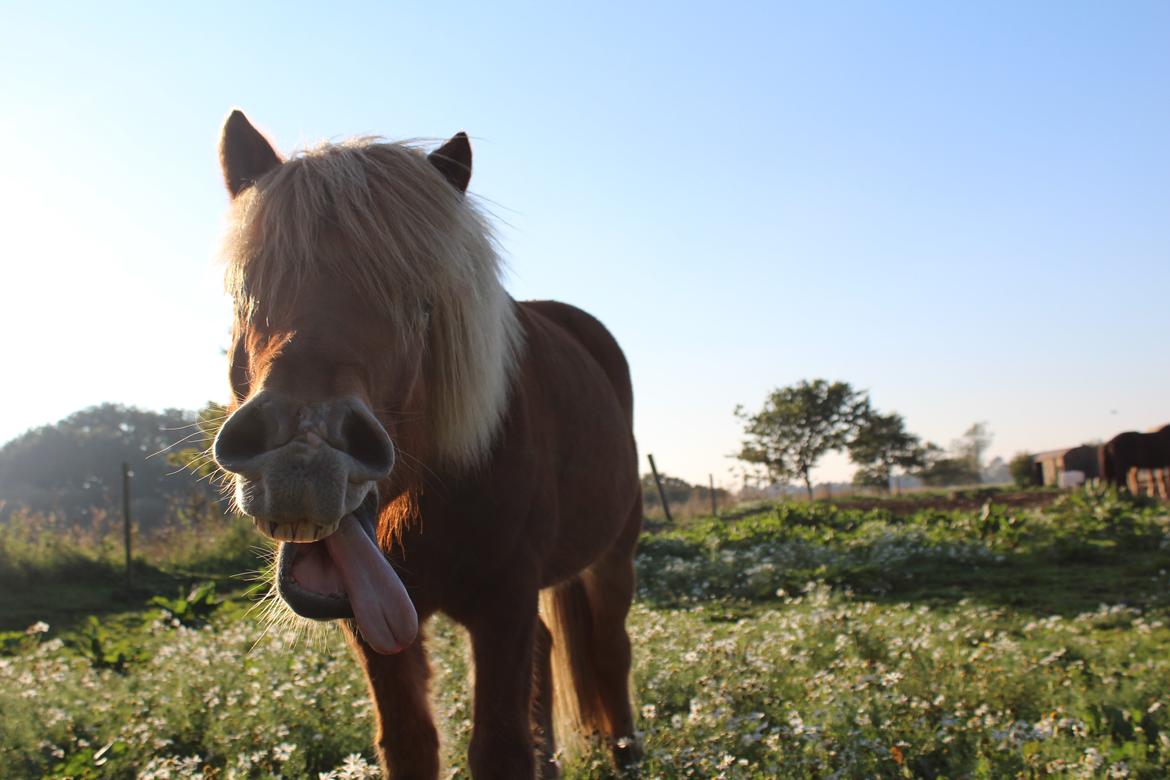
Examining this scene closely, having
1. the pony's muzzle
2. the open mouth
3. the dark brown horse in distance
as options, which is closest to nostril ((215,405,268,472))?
the pony's muzzle

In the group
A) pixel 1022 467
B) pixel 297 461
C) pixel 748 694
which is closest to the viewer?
pixel 297 461

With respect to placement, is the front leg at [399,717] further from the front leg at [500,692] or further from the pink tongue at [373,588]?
the pink tongue at [373,588]

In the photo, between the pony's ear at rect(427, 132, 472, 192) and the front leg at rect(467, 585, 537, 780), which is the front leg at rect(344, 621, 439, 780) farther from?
the pony's ear at rect(427, 132, 472, 192)

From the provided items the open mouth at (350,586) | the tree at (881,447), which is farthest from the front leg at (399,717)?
the tree at (881,447)

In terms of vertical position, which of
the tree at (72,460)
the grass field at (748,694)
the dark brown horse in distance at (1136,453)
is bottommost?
the grass field at (748,694)

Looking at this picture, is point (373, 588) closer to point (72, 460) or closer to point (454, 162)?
point (454, 162)

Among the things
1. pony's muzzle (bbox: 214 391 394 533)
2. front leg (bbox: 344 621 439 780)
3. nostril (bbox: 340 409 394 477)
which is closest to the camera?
pony's muzzle (bbox: 214 391 394 533)

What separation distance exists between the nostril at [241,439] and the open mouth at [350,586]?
25 cm

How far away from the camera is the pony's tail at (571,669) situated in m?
3.97

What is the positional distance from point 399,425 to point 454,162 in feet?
2.57

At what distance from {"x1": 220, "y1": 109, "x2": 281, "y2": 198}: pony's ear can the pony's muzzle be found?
3.37ft

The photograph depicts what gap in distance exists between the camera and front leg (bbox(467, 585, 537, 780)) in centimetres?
246

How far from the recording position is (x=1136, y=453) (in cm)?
1781

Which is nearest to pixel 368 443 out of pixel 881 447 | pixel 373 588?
pixel 373 588
